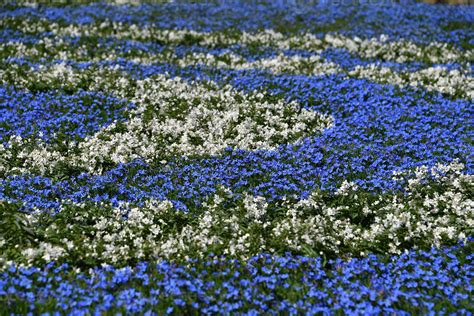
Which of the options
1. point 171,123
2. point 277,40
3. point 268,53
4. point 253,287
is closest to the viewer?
point 253,287

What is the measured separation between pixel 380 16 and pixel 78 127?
15387 mm

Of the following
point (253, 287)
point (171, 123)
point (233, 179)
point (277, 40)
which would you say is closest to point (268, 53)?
point (277, 40)

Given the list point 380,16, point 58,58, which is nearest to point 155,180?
point 58,58

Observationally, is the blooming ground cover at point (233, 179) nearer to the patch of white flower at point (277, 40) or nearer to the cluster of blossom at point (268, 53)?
the cluster of blossom at point (268, 53)

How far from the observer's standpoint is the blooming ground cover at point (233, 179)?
6.65 m

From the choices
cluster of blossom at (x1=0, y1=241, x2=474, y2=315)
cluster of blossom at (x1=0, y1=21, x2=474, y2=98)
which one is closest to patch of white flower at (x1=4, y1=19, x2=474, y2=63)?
cluster of blossom at (x1=0, y1=21, x2=474, y2=98)

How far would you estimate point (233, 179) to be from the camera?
9547mm

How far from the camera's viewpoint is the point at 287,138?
1131 centimetres

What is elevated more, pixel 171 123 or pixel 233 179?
pixel 171 123

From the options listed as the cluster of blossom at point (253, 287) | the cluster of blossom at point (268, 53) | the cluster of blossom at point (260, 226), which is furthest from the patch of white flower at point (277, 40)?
the cluster of blossom at point (253, 287)

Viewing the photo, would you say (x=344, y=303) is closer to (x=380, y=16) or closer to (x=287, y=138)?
(x=287, y=138)

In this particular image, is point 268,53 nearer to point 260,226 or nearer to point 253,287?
point 260,226

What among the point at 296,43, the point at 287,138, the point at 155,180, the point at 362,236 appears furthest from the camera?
the point at 296,43

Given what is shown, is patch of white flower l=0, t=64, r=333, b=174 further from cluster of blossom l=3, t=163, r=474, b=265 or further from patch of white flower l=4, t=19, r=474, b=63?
patch of white flower l=4, t=19, r=474, b=63
